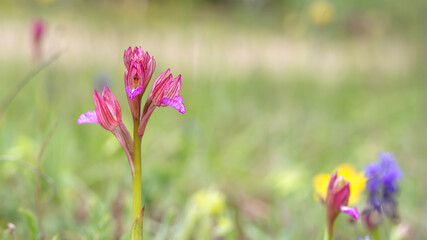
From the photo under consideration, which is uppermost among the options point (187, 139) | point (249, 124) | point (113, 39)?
point (113, 39)

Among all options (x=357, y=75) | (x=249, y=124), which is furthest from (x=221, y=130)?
(x=357, y=75)

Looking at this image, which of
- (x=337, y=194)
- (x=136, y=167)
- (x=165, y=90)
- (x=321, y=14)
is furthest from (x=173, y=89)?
(x=321, y=14)

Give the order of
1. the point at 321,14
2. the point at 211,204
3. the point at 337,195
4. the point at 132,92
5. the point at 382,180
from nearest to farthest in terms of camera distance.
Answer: the point at 132,92 < the point at 337,195 < the point at 382,180 < the point at 211,204 < the point at 321,14

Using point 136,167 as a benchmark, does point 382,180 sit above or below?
below

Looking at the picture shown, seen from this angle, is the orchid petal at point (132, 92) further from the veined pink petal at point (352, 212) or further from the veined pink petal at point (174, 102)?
the veined pink petal at point (352, 212)

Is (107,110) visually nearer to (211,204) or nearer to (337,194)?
(337,194)

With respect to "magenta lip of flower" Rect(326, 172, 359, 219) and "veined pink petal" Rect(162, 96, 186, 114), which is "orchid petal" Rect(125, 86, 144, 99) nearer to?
"veined pink petal" Rect(162, 96, 186, 114)

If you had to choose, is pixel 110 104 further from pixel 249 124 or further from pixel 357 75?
pixel 357 75

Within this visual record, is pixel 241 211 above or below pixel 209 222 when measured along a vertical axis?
below
